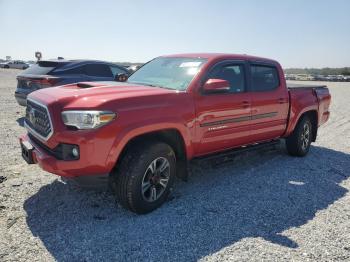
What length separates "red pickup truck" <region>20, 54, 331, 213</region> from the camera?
3645 millimetres

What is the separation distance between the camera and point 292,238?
3758mm

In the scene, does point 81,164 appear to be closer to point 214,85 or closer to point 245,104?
point 214,85

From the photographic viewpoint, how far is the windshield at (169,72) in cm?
480

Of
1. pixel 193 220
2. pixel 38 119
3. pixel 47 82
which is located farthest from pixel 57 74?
pixel 193 220

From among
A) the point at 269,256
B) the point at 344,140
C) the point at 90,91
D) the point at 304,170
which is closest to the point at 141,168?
the point at 90,91

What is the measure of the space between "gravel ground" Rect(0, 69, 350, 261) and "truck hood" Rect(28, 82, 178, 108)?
1.26 metres

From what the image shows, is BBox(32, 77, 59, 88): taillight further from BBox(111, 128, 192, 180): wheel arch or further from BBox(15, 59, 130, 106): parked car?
BBox(111, 128, 192, 180): wheel arch

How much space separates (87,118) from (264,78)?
137 inches

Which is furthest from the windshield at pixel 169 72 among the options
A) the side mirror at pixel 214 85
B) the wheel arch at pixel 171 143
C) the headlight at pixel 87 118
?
the headlight at pixel 87 118

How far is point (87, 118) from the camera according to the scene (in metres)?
3.61

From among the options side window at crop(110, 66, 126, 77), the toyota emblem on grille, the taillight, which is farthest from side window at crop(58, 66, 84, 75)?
the toyota emblem on grille

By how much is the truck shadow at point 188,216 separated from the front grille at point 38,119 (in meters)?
0.89

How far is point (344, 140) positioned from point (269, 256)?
6516mm

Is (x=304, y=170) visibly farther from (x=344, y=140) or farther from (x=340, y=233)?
(x=344, y=140)
